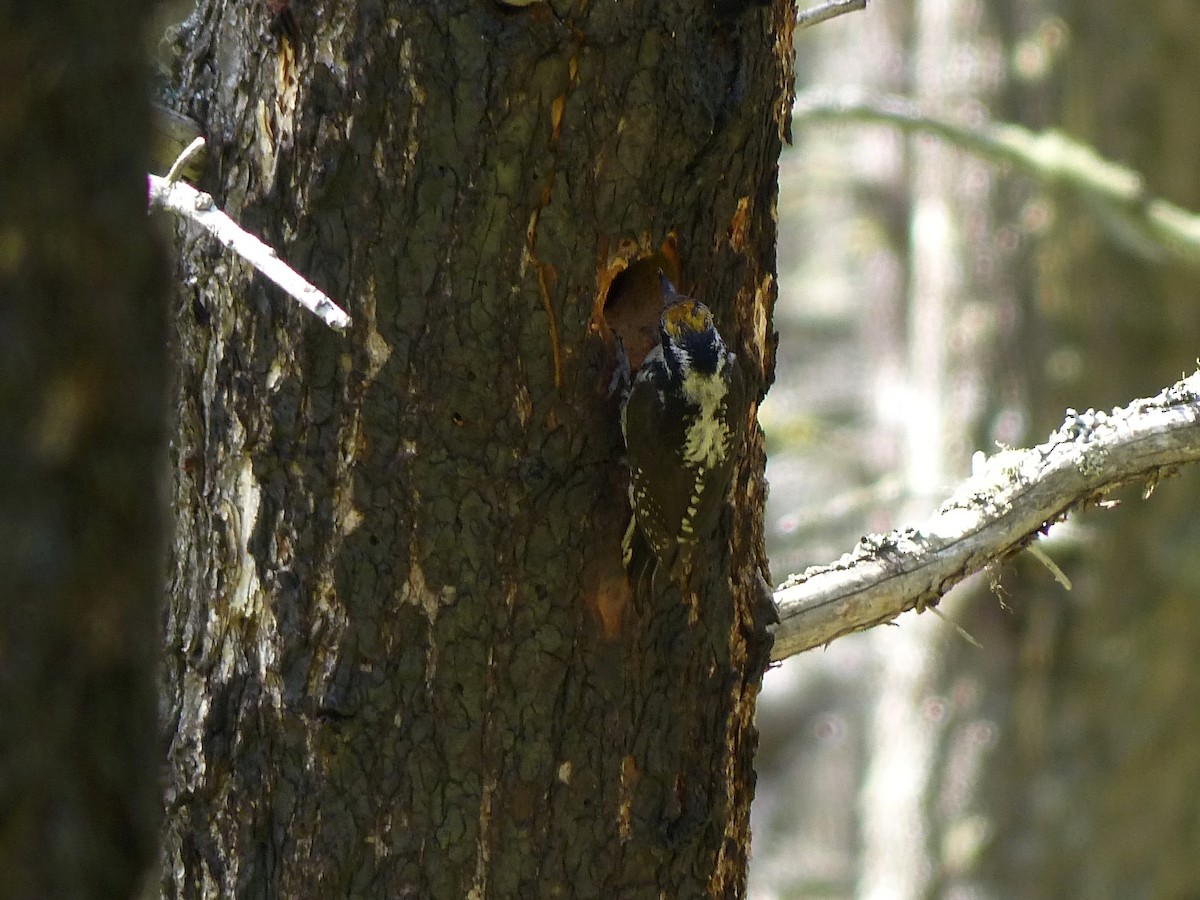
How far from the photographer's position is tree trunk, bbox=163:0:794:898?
2.43 m

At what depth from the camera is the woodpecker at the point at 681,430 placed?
2.62 meters

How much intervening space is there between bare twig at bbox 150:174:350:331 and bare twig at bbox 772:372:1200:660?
1.36m

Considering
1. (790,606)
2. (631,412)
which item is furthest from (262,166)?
(790,606)

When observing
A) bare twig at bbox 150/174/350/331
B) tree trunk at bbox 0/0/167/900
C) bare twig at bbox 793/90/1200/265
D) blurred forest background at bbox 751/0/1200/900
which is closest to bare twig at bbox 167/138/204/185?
bare twig at bbox 150/174/350/331

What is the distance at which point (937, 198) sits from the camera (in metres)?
7.05

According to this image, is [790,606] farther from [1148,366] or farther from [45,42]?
[1148,366]

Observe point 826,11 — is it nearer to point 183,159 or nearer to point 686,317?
point 686,317

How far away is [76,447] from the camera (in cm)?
103

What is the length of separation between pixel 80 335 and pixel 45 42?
0.20m

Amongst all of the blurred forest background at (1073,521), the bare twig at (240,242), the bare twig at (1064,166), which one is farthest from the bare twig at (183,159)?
the blurred forest background at (1073,521)

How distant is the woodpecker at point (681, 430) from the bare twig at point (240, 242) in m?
0.73

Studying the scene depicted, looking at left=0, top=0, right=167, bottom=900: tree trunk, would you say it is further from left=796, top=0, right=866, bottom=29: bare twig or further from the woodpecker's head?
left=796, top=0, right=866, bottom=29: bare twig


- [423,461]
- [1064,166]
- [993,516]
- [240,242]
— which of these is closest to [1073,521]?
[1064,166]

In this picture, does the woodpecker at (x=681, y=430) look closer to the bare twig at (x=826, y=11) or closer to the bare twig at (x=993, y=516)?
the bare twig at (x=993, y=516)
